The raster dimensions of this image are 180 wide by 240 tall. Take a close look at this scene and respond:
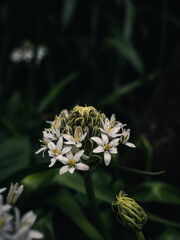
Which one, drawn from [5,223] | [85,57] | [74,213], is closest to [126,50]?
[85,57]

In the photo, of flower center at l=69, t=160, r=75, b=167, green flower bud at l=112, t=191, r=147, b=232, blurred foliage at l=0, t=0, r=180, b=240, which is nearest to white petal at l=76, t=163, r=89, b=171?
flower center at l=69, t=160, r=75, b=167

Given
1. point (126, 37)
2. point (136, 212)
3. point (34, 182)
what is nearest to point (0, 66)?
point (126, 37)

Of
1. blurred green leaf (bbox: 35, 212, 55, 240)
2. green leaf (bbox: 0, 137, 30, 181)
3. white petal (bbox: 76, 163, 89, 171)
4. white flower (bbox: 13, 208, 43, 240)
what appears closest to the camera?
white flower (bbox: 13, 208, 43, 240)

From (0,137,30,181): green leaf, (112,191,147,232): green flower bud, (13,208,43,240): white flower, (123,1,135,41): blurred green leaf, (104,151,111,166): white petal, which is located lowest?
(112,191,147,232): green flower bud

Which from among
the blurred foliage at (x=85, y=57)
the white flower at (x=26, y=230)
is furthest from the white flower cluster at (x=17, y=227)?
the blurred foliage at (x=85, y=57)

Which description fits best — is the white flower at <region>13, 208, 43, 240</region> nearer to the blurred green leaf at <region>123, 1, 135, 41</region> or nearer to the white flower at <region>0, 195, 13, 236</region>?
the white flower at <region>0, 195, 13, 236</region>

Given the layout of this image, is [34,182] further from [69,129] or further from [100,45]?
[100,45]

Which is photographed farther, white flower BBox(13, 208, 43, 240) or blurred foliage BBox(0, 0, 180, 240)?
blurred foliage BBox(0, 0, 180, 240)
